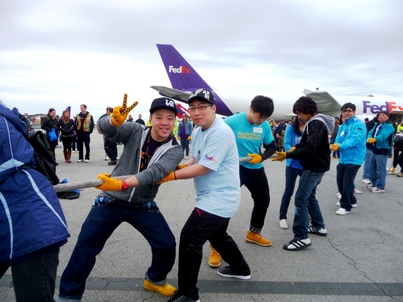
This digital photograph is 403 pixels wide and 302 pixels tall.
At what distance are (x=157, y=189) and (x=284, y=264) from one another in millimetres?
1751

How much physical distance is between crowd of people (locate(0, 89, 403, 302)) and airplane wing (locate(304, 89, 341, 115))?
18.7 meters

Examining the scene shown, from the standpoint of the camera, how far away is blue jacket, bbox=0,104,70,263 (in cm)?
156

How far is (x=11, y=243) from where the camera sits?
62.4 inches

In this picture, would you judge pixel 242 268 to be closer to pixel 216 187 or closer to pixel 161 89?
pixel 216 187

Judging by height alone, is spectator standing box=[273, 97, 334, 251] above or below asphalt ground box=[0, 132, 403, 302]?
above

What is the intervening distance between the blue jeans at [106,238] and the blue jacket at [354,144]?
363 centimetres

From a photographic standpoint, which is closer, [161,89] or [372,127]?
[372,127]

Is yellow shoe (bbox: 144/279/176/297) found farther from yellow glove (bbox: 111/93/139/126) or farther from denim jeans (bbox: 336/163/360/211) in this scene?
Result: denim jeans (bbox: 336/163/360/211)

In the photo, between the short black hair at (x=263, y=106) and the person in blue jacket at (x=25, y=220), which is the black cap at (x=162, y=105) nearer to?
the person in blue jacket at (x=25, y=220)

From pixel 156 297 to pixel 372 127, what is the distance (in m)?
7.30

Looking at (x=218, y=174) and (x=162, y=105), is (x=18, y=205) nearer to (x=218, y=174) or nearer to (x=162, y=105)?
(x=162, y=105)

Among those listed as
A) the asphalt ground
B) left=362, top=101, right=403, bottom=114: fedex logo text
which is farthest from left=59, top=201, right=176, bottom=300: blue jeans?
left=362, top=101, right=403, bottom=114: fedex logo text

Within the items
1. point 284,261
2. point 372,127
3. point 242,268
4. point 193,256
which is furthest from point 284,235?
point 372,127

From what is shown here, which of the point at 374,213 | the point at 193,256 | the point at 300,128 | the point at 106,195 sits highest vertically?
the point at 300,128
